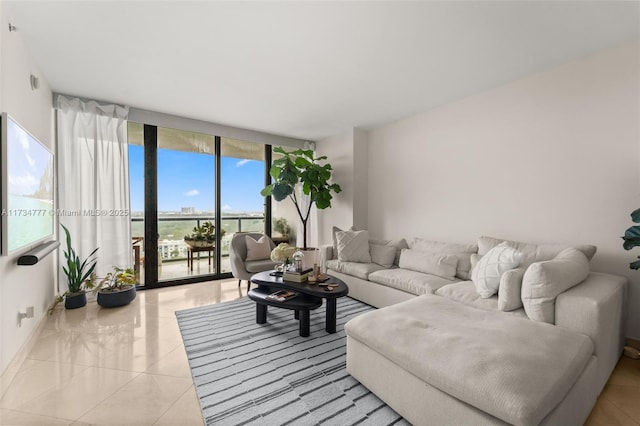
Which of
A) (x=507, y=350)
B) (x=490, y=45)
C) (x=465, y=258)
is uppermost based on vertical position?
(x=490, y=45)

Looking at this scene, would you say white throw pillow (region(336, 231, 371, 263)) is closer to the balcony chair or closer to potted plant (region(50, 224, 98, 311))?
the balcony chair

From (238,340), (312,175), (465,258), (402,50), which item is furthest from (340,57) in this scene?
(238,340)

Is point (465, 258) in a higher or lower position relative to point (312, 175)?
lower

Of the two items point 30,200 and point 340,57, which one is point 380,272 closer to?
point 340,57

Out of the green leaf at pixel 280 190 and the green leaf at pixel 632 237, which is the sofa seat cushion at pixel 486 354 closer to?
the green leaf at pixel 632 237

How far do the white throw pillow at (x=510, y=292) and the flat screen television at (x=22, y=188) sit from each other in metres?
3.35

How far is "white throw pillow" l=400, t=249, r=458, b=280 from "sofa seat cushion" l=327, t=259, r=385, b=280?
38 centimetres

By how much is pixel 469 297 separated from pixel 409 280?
2.13 ft

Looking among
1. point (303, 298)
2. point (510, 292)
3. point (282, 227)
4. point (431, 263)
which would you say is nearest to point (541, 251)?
point (510, 292)

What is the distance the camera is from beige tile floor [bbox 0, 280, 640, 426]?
1.58 metres

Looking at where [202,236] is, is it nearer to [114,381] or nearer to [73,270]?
[73,270]

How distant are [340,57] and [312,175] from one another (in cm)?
213

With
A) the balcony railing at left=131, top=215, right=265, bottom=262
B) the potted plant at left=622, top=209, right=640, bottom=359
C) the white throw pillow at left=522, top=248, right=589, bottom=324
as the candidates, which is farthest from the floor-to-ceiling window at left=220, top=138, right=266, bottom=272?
the potted plant at left=622, top=209, right=640, bottom=359

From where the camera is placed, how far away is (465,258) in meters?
3.09
